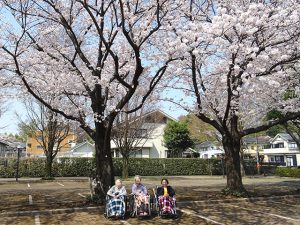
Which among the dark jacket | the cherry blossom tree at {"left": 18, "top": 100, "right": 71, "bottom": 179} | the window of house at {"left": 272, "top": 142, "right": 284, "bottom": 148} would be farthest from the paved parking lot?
the window of house at {"left": 272, "top": 142, "right": 284, "bottom": 148}

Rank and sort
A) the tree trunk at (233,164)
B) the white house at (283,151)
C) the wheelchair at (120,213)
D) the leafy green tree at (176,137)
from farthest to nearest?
the white house at (283,151)
the leafy green tree at (176,137)
the tree trunk at (233,164)
the wheelchair at (120,213)

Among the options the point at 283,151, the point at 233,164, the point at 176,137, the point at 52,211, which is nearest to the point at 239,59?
the point at 233,164

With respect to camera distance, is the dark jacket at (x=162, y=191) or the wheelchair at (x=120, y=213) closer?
the wheelchair at (x=120, y=213)

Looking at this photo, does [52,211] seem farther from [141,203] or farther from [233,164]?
[233,164]

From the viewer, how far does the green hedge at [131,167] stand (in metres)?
29.4

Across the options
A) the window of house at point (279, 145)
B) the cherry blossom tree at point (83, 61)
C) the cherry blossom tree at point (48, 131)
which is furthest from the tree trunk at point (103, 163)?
the window of house at point (279, 145)

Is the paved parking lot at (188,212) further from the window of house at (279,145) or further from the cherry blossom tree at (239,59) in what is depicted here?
the window of house at (279,145)

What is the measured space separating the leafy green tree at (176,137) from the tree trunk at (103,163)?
28.3 m

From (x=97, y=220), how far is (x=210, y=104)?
267 inches

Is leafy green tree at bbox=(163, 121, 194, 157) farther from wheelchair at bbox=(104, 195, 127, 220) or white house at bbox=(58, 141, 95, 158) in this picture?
wheelchair at bbox=(104, 195, 127, 220)

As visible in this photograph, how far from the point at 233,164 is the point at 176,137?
2607cm

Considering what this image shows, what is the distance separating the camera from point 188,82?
13.9 m

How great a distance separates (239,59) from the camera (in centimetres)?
1034

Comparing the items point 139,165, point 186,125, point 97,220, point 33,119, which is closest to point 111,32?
point 97,220
